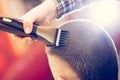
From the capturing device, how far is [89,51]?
0.73m

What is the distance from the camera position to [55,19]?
1.03 metres

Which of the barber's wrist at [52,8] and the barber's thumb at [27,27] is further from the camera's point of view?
the barber's wrist at [52,8]

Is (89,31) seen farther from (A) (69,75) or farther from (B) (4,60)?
(B) (4,60)

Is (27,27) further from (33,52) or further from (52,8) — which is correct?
(33,52)

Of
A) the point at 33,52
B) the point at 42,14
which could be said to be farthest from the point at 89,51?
the point at 33,52

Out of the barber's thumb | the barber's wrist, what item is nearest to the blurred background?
the barber's wrist

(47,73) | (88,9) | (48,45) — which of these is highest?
(88,9)

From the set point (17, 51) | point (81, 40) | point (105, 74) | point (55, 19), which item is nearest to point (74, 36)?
point (81, 40)

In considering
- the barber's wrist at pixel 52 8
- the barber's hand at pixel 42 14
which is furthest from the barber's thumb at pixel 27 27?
the barber's wrist at pixel 52 8

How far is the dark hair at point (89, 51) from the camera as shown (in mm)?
729

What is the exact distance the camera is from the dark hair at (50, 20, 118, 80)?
73cm

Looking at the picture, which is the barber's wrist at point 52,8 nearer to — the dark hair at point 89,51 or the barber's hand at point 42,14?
the barber's hand at point 42,14

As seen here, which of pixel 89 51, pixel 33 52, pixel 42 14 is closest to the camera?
pixel 89 51

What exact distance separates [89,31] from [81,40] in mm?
33
